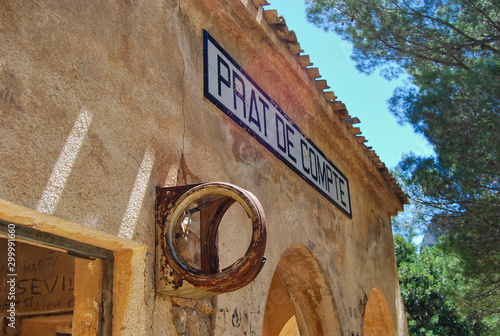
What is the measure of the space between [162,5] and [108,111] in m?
1.07

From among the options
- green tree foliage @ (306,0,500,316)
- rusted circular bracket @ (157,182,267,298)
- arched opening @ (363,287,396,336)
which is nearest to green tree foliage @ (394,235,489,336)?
green tree foliage @ (306,0,500,316)

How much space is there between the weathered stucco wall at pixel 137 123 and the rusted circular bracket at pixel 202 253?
80mm

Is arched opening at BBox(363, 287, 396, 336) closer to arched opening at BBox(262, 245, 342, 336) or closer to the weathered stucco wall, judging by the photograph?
arched opening at BBox(262, 245, 342, 336)

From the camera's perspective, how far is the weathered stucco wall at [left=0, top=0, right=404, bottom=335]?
2.45 m

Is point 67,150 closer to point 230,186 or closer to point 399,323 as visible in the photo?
point 230,186

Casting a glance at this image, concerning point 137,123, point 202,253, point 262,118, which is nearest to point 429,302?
point 262,118

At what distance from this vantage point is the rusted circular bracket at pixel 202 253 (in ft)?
9.36

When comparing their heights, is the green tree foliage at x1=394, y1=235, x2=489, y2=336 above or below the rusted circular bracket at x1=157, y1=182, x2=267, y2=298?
above

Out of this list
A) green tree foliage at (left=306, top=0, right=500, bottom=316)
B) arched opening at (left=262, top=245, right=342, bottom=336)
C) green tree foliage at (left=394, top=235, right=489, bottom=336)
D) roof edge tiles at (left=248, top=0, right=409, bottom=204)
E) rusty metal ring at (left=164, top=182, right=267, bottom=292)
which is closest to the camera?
rusty metal ring at (left=164, top=182, right=267, bottom=292)

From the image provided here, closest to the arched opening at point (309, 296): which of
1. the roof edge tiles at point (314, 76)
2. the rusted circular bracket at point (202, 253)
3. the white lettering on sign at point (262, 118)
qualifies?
the white lettering on sign at point (262, 118)

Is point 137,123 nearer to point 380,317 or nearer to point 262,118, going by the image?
point 262,118

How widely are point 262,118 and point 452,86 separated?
4467 mm

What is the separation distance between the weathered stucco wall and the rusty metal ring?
0.14 metres

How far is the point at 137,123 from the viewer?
123 inches
